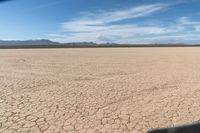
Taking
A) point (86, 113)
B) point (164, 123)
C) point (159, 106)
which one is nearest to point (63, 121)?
point (86, 113)

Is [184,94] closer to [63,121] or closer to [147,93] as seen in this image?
[147,93]

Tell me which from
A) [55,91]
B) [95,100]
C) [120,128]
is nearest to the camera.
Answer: [120,128]

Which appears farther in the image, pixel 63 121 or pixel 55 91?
pixel 55 91

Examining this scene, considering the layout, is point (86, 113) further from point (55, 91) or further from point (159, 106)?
point (55, 91)

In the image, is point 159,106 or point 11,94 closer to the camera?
point 159,106

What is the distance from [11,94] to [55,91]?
1.27 m

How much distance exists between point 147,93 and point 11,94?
400cm

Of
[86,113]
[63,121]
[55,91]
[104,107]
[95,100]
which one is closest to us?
[63,121]

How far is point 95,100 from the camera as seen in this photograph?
5484 mm

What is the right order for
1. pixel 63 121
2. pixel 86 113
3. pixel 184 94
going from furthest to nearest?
pixel 184 94 → pixel 86 113 → pixel 63 121

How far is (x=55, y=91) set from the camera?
6.47m

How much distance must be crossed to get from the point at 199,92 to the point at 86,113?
361 centimetres

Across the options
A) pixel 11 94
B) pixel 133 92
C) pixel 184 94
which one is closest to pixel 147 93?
pixel 133 92

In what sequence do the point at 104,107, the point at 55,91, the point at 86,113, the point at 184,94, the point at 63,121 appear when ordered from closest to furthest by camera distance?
the point at 63,121 → the point at 86,113 → the point at 104,107 → the point at 184,94 → the point at 55,91
